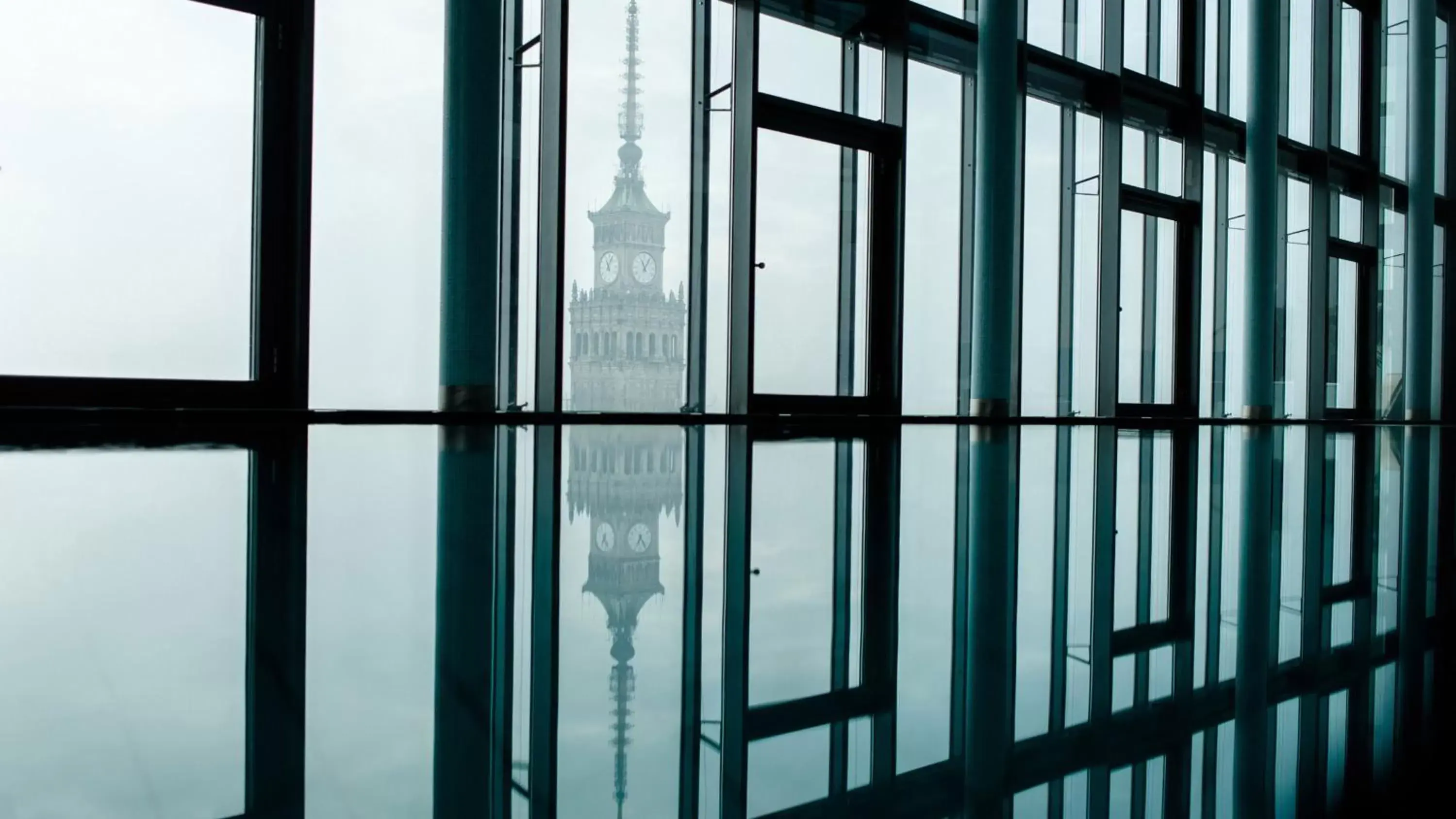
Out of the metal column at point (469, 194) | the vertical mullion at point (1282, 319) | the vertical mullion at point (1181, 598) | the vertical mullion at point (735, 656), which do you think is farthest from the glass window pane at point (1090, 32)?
the vertical mullion at point (735, 656)

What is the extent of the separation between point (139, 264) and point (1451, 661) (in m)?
4.89

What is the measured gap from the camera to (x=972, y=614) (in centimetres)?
150

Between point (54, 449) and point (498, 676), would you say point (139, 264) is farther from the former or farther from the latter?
point (498, 676)

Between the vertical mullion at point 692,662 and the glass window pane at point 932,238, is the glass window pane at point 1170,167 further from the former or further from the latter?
the vertical mullion at point 692,662

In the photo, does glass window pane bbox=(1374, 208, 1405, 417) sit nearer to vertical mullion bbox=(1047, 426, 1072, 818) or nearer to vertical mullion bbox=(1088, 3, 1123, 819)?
vertical mullion bbox=(1088, 3, 1123, 819)

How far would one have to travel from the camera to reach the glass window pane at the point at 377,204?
4.71 meters

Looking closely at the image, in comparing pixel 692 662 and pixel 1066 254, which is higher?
pixel 1066 254

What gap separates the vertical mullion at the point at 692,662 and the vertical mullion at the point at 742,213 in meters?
3.17

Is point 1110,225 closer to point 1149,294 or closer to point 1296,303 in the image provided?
point 1149,294

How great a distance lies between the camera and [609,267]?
18.0 feet

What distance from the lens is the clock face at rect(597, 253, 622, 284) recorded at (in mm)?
5418

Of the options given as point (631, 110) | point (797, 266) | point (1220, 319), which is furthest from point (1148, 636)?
point (1220, 319)

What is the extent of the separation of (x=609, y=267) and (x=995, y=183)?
276cm

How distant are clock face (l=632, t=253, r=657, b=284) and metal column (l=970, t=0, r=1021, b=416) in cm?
230
